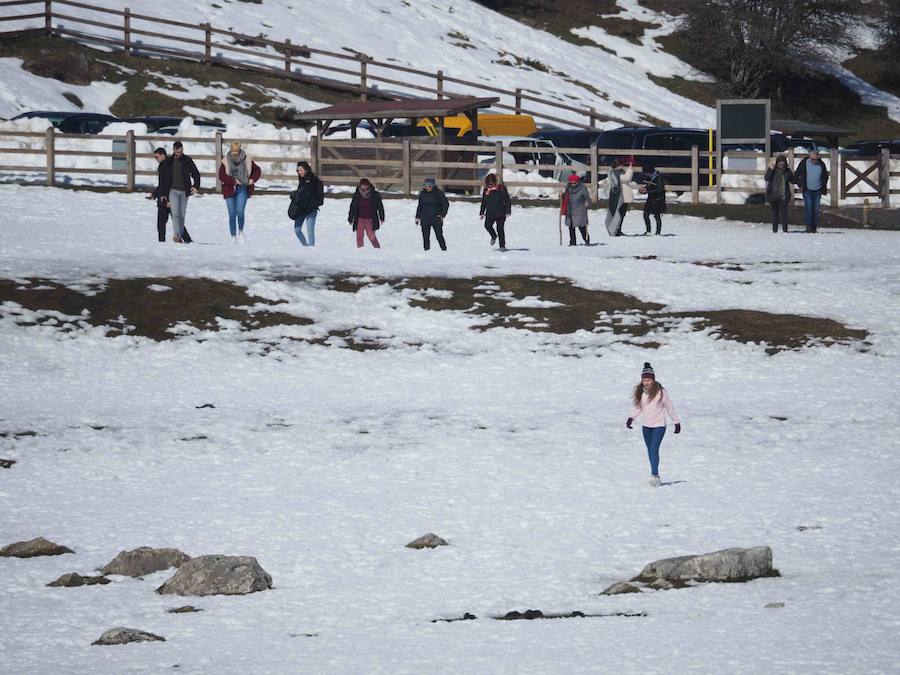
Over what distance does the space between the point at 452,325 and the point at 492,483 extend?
7.60 metres

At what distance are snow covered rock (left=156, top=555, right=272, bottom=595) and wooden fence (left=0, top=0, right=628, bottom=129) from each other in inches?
1650

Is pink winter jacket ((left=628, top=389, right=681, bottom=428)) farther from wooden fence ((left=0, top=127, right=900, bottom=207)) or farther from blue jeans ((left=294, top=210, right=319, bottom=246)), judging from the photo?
wooden fence ((left=0, top=127, right=900, bottom=207))

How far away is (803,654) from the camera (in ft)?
29.3

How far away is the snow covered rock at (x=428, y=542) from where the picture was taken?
11852 millimetres

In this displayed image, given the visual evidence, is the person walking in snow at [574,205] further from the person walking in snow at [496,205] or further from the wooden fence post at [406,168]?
the wooden fence post at [406,168]

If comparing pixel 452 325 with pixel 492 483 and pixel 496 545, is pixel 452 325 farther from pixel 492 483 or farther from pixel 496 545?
pixel 496 545

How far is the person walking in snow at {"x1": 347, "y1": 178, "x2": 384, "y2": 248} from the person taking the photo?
2658cm

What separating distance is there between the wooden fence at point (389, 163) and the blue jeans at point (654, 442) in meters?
19.2

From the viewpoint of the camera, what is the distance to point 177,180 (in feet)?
84.3

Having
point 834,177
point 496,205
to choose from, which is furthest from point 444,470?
point 834,177

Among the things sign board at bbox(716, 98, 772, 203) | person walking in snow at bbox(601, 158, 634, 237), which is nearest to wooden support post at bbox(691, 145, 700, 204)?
sign board at bbox(716, 98, 772, 203)

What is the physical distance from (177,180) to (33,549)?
14.7 meters

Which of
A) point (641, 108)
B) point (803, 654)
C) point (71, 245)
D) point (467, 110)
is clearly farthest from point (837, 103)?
point (803, 654)

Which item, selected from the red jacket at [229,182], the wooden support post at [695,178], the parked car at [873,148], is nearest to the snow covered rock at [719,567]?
the red jacket at [229,182]
